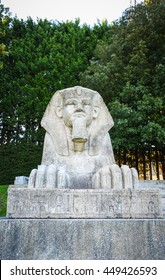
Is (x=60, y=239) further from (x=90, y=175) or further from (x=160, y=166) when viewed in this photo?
→ (x=160, y=166)

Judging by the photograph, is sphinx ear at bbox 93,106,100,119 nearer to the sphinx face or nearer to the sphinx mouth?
the sphinx face

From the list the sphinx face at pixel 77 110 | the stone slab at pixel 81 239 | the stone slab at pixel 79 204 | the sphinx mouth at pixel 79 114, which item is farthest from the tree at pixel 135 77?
the stone slab at pixel 81 239

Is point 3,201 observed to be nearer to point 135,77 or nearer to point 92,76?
point 92,76

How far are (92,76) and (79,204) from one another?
1062 cm

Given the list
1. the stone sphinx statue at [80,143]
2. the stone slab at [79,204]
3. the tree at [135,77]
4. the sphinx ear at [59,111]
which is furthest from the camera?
the tree at [135,77]

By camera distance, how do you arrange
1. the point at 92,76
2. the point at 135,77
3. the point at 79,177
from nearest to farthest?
the point at 79,177, the point at 135,77, the point at 92,76

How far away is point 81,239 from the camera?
2.71 meters

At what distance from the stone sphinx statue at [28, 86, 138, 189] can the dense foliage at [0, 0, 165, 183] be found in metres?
7.02

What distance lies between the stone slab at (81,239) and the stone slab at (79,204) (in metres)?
0.26

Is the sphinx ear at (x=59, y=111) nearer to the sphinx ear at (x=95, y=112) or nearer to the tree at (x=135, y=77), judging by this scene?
the sphinx ear at (x=95, y=112)

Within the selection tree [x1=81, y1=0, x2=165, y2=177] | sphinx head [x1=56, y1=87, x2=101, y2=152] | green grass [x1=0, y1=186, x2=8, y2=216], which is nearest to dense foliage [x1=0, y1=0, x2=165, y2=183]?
tree [x1=81, y1=0, x2=165, y2=177]

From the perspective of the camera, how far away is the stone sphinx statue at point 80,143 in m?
3.47

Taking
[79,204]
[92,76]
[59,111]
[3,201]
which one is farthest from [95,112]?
[92,76]

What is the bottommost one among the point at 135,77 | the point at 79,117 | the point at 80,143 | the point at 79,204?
the point at 79,204
